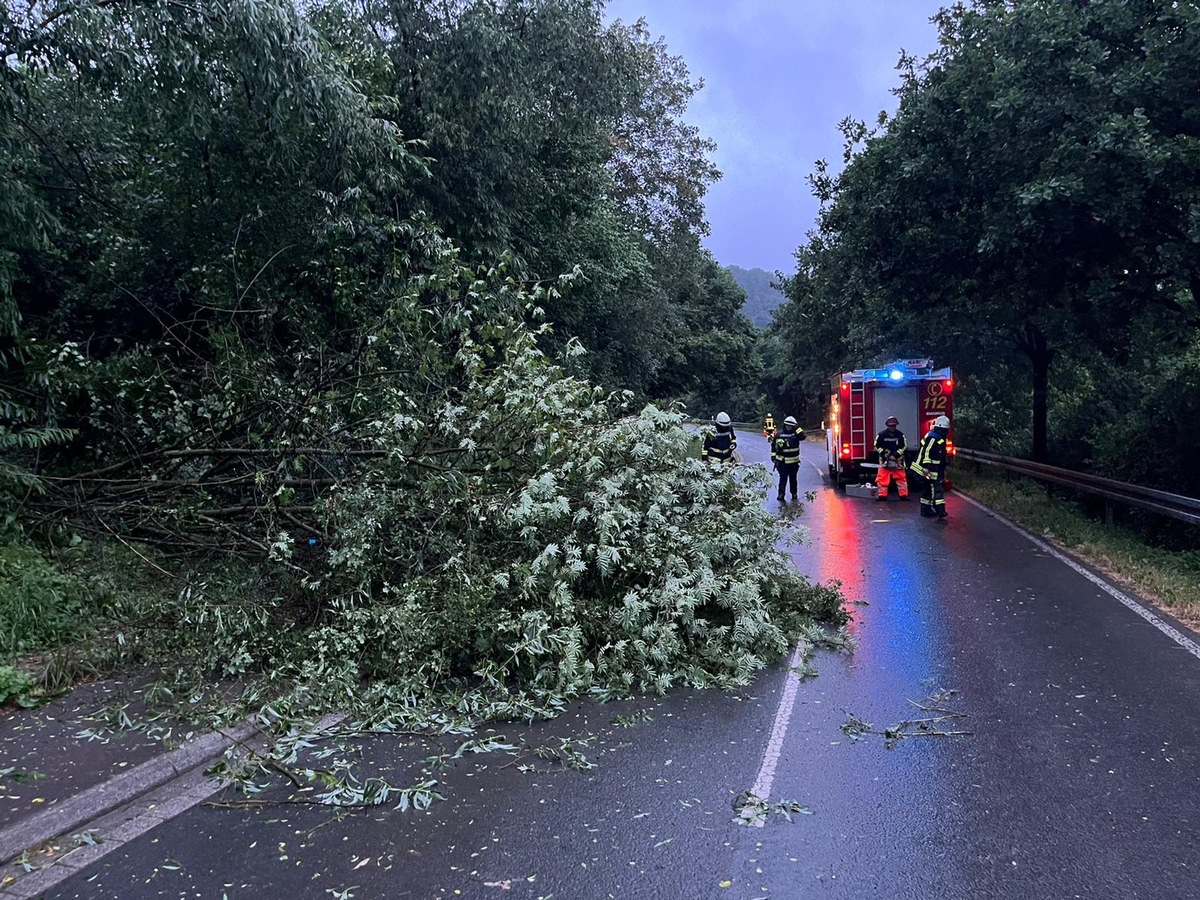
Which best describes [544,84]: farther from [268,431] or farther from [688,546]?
[688,546]

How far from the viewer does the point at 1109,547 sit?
35.2ft

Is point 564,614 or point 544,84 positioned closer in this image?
point 564,614

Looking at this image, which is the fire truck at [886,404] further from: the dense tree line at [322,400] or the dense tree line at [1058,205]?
the dense tree line at [322,400]

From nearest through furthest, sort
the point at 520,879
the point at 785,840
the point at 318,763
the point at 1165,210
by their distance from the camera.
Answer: the point at 520,879
the point at 785,840
the point at 318,763
the point at 1165,210

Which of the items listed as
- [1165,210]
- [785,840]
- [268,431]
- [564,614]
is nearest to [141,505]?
[268,431]

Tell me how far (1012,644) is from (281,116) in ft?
24.5

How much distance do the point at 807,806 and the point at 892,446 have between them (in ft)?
42.8

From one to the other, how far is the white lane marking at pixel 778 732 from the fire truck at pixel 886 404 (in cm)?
1225

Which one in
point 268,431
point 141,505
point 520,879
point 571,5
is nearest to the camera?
point 520,879

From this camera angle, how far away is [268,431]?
26.7 feet

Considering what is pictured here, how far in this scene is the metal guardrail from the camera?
10252mm

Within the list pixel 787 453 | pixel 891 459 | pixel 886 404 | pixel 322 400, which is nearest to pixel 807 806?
pixel 322 400

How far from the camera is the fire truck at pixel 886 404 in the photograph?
712 inches

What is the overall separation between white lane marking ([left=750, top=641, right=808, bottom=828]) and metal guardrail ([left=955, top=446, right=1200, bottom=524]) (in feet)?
20.8
